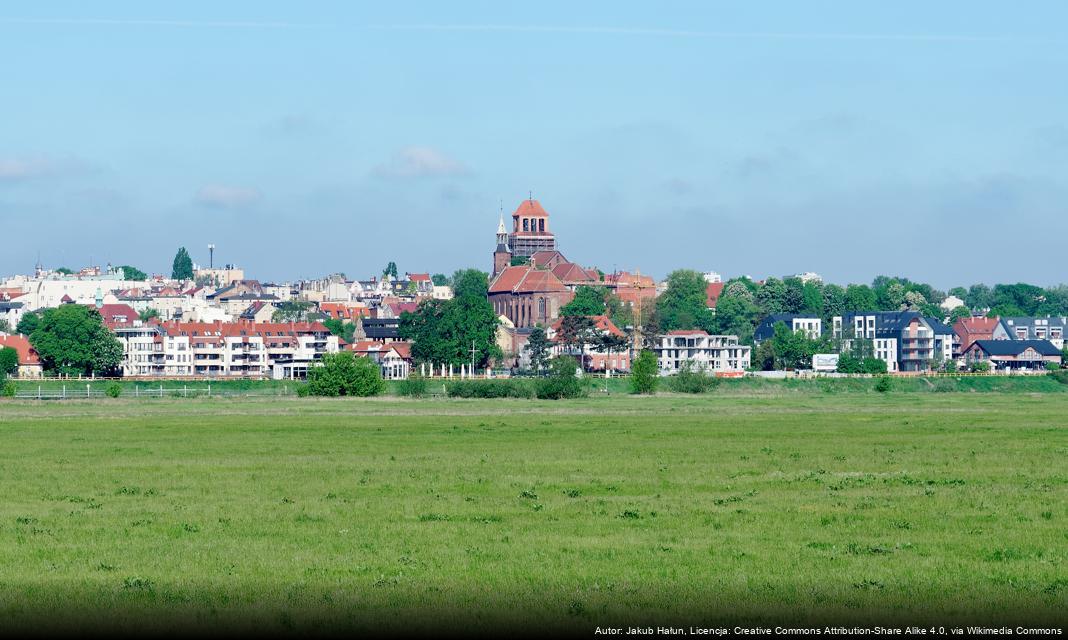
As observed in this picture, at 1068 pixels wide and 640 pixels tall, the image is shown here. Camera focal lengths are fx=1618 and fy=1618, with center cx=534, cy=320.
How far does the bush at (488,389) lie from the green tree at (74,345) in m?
71.0

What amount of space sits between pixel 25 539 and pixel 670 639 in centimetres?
1246

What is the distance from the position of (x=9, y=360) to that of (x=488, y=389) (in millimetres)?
80257

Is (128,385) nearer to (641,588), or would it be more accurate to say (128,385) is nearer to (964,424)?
(964,424)

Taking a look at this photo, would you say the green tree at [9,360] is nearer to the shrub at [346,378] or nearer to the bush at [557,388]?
the shrub at [346,378]

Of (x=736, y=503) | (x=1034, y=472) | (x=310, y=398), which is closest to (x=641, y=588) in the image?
(x=736, y=503)

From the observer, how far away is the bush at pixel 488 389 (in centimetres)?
11112

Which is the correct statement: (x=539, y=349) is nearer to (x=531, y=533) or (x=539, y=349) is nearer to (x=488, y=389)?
(x=488, y=389)

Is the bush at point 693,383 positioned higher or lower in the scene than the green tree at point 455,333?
lower

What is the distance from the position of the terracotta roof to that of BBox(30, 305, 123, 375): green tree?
13.8 ft

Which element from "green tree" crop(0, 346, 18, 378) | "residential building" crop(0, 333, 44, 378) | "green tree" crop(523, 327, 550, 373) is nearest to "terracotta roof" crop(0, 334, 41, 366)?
"residential building" crop(0, 333, 44, 378)

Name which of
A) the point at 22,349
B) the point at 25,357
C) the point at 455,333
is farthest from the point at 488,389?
the point at 22,349

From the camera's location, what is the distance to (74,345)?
6777 inches

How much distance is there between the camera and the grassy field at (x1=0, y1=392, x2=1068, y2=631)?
2011cm

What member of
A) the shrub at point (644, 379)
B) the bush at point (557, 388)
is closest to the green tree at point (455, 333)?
the shrub at point (644, 379)
